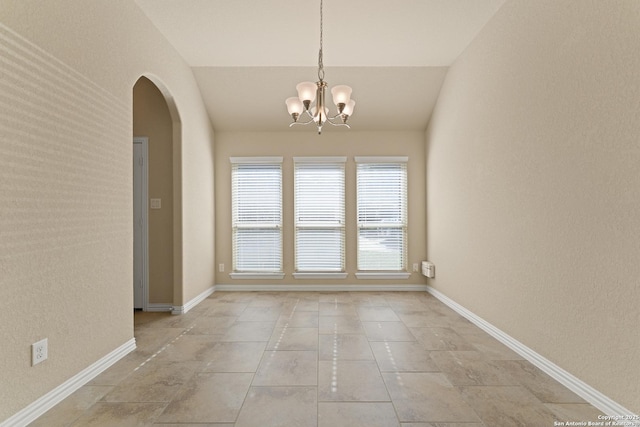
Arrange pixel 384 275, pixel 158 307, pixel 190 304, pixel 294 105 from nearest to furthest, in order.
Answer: pixel 294 105
pixel 158 307
pixel 190 304
pixel 384 275

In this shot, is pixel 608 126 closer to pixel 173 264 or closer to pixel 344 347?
pixel 344 347

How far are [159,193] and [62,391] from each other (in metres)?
2.46

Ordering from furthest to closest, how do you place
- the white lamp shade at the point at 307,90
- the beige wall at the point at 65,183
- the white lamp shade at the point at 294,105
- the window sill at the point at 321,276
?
the window sill at the point at 321,276
the white lamp shade at the point at 294,105
the white lamp shade at the point at 307,90
the beige wall at the point at 65,183

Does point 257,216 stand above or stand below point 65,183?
below

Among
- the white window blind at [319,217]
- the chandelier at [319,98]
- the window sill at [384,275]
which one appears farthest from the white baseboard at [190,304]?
the chandelier at [319,98]

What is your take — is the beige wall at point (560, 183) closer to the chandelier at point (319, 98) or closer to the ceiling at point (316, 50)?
the ceiling at point (316, 50)

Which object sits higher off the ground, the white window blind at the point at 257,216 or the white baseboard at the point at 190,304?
the white window blind at the point at 257,216

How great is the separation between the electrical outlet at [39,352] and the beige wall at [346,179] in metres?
3.27

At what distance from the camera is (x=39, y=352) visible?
6.39ft

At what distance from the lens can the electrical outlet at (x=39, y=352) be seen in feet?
6.26

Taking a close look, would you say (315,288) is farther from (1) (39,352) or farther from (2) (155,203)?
Result: (1) (39,352)

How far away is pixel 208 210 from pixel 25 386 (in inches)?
128

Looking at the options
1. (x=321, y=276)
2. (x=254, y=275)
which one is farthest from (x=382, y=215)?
(x=254, y=275)

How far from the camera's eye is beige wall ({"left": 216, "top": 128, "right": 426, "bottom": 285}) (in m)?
5.25
